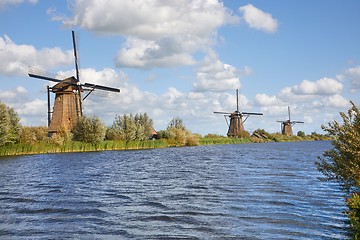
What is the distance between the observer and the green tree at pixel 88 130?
5425cm

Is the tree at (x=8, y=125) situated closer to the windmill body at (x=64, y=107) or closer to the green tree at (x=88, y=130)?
the windmill body at (x=64, y=107)

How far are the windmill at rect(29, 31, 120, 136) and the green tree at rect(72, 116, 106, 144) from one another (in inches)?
56.0

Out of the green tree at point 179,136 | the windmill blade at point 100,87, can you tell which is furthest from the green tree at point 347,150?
the green tree at point 179,136

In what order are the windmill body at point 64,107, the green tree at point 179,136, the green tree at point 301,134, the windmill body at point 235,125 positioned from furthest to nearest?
the green tree at point 301,134
the windmill body at point 235,125
the green tree at point 179,136
the windmill body at point 64,107

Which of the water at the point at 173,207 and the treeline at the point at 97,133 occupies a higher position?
the treeline at the point at 97,133

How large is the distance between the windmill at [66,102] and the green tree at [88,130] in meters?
1.42

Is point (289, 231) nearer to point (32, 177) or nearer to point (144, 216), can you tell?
point (144, 216)

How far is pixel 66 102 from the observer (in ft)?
184

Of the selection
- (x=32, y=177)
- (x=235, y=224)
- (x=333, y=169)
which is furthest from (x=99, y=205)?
(x=32, y=177)

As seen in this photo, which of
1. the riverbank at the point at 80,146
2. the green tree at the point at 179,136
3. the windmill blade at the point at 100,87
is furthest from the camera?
the green tree at the point at 179,136

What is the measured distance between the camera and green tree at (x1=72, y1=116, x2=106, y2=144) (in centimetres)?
5425

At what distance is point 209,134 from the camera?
96.2m

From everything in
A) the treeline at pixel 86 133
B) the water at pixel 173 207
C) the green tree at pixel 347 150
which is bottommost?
the water at pixel 173 207

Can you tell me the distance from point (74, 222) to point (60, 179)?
11.7 metres
